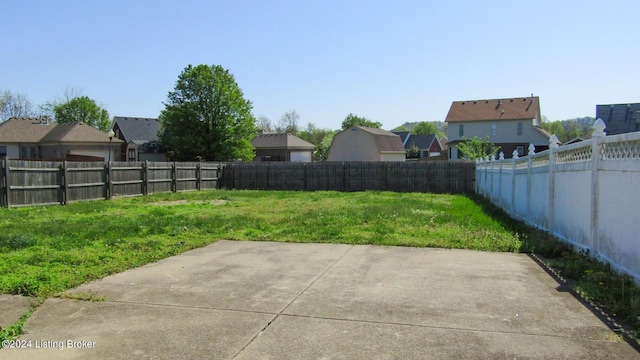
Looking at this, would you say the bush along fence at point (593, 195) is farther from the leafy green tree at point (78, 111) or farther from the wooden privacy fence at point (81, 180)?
the leafy green tree at point (78, 111)

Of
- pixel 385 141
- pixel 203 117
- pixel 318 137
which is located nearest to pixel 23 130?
pixel 203 117

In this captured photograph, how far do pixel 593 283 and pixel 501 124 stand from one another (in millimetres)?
48285

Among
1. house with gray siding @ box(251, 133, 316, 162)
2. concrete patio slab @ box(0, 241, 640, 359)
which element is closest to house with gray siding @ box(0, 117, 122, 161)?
house with gray siding @ box(251, 133, 316, 162)

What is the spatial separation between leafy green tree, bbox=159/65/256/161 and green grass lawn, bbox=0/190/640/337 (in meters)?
29.6

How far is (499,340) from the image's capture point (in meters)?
3.93

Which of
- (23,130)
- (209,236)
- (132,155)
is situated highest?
(23,130)

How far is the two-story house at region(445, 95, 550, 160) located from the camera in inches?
1933

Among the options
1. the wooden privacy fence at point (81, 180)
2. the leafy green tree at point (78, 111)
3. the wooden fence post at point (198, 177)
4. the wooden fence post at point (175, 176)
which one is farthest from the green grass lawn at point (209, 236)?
the leafy green tree at point (78, 111)

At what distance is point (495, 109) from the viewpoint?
168 feet

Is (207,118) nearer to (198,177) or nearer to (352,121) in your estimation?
(198,177)

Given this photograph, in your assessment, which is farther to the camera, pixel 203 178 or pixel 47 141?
pixel 47 141

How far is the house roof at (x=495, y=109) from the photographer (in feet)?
163

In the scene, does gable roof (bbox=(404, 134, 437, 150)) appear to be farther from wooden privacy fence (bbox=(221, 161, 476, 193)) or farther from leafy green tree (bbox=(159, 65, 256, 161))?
wooden privacy fence (bbox=(221, 161, 476, 193))

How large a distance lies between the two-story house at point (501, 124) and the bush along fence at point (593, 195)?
131 ft
